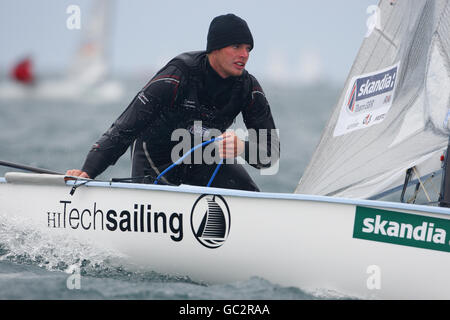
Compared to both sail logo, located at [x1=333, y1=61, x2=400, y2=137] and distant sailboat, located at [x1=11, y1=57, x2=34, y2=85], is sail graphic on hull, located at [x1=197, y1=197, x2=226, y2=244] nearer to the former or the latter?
sail logo, located at [x1=333, y1=61, x2=400, y2=137]

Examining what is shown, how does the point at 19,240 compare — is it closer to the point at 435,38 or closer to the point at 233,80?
the point at 233,80

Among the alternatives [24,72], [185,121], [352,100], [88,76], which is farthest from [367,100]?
[24,72]

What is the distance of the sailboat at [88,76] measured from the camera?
2464cm

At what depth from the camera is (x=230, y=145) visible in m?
3.10

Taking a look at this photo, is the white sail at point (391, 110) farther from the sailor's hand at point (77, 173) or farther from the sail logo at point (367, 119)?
the sailor's hand at point (77, 173)

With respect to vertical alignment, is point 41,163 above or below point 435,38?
below

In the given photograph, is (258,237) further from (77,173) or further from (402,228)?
(77,173)

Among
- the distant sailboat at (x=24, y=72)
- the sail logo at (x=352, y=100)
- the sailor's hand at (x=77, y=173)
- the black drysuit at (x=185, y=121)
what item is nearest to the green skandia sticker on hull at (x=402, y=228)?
the black drysuit at (x=185, y=121)

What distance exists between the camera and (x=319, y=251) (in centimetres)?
273

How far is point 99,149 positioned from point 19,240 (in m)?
0.61

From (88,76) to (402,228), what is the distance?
30.0 m

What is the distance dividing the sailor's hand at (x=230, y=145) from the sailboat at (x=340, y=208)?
34 centimetres
